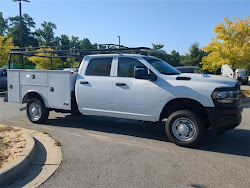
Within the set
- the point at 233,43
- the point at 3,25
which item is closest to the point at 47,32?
the point at 3,25

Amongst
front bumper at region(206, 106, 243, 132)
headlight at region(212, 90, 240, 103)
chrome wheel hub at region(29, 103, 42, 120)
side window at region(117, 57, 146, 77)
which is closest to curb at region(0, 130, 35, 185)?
chrome wheel hub at region(29, 103, 42, 120)

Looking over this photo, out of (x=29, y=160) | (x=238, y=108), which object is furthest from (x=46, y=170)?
(x=238, y=108)

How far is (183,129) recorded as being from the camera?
4.93 metres

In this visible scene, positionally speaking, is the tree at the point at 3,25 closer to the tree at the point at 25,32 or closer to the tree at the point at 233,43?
the tree at the point at 25,32

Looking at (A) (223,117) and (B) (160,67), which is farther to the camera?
(B) (160,67)

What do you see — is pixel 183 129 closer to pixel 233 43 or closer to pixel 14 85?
pixel 14 85

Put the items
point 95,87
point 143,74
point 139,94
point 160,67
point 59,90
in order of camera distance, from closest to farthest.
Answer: point 143,74, point 139,94, point 160,67, point 95,87, point 59,90

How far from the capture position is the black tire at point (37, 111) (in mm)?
6742

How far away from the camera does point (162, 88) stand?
16.8ft

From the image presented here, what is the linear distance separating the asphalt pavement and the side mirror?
1472mm

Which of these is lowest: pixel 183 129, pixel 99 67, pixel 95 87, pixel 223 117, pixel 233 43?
pixel 183 129

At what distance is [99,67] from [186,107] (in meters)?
2.44

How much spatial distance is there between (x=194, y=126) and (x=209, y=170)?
121 cm

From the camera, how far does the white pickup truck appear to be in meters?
4.69
